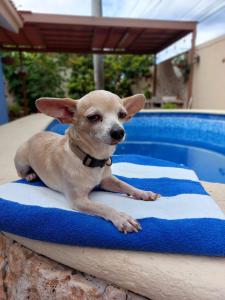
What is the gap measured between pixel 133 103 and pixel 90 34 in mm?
7494

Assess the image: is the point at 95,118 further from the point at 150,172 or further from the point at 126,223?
the point at 150,172

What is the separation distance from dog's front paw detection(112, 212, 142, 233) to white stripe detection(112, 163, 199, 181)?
0.85m

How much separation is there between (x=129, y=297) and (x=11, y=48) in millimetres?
10142

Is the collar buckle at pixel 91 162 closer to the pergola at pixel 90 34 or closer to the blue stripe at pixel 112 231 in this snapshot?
the blue stripe at pixel 112 231

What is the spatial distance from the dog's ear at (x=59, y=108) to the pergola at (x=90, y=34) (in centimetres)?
533

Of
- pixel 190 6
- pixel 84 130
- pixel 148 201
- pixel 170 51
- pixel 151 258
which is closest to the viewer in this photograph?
pixel 151 258

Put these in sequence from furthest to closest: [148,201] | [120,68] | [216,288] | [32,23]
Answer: [120,68] < [32,23] < [148,201] < [216,288]

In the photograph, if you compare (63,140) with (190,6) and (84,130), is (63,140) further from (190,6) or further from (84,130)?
(190,6)

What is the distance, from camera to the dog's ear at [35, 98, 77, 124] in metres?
1.54

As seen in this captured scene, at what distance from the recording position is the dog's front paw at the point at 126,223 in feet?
4.13

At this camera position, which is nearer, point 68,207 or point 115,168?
point 68,207

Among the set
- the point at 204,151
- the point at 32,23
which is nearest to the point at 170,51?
the point at 32,23

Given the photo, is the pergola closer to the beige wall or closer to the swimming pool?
the beige wall

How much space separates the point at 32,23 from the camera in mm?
7129
